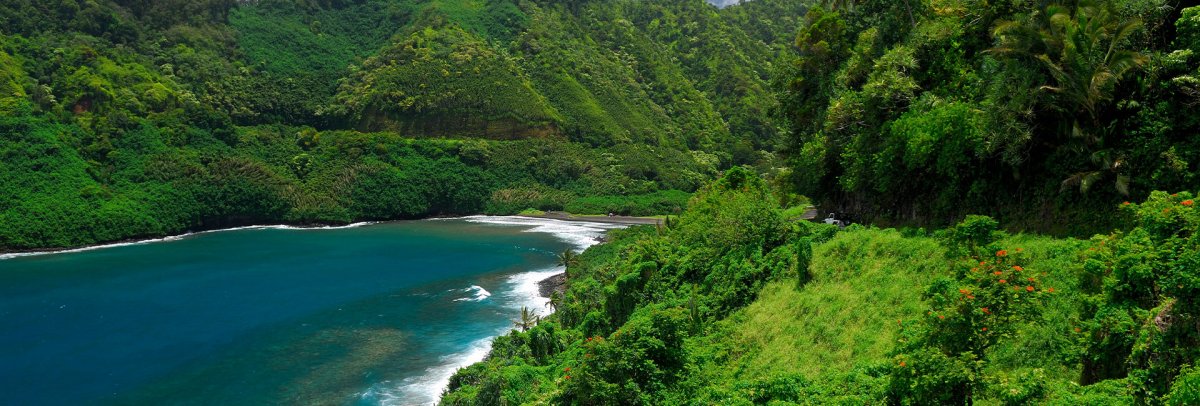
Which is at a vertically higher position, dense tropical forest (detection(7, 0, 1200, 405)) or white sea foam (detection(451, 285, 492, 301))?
dense tropical forest (detection(7, 0, 1200, 405))

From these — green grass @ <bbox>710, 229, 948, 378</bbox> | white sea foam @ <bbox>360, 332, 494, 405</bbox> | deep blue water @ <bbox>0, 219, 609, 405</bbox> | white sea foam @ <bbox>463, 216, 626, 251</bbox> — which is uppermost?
green grass @ <bbox>710, 229, 948, 378</bbox>

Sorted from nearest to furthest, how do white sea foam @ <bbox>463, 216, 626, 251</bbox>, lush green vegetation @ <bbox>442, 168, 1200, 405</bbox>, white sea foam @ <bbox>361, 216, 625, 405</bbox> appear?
1. lush green vegetation @ <bbox>442, 168, 1200, 405</bbox>
2. white sea foam @ <bbox>361, 216, 625, 405</bbox>
3. white sea foam @ <bbox>463, 216, 626, 251</bbox>

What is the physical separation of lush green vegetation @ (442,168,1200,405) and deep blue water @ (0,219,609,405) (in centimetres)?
1985

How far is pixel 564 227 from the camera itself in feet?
388

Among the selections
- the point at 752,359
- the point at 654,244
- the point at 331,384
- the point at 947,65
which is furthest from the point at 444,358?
the point at 947,65

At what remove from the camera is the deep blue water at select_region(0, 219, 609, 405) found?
46688 millimetres

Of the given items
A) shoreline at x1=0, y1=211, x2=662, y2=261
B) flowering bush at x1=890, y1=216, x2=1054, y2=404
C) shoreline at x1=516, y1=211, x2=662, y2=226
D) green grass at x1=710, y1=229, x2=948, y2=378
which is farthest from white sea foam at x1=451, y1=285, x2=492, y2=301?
flowering bush at x1=890, y1=216, x2=1054, y2=404

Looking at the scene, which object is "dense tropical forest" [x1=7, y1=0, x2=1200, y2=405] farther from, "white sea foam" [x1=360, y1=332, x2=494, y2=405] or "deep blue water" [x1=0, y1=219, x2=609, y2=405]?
"deep blue water" [x1=0, y1=219, x2=609, y2=405]

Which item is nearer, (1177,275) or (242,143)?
(1177,275)

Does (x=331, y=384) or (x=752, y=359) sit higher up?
(x=752, y=359)

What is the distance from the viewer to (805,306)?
24.1 m

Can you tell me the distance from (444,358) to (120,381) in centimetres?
2137

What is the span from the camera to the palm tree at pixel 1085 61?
18766mm

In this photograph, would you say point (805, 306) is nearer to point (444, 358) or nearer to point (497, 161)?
point (444, 358)
